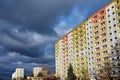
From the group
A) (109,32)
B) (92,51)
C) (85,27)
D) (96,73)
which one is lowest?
(96,73)

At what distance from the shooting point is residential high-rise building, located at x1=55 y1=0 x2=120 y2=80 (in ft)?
278

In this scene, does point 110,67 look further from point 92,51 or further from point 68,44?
point 68,44

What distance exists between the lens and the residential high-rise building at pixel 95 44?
84625mm

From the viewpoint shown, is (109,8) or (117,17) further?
(109,8)

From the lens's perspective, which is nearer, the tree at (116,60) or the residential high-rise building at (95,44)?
the tree at (116,60)

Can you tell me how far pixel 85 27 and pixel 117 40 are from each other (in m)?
30.9

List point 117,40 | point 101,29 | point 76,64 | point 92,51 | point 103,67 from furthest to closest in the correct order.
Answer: point 76,64 → point 92,51 → point 101,29 → point 103,67 → point 117,40

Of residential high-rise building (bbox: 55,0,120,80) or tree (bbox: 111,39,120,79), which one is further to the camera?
residential high-rise building (bbox: 55,0,120,80)

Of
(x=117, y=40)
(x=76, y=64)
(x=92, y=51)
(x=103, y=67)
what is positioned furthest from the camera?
(x=76, y=64)

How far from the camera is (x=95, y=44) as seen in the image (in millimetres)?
97188

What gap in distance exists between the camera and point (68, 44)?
130625 millimetres

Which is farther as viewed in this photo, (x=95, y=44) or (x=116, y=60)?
(x=95, y=44)

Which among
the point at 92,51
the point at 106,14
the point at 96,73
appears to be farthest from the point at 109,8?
the point at 96,73

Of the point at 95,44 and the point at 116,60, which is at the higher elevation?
the point at 95,44
